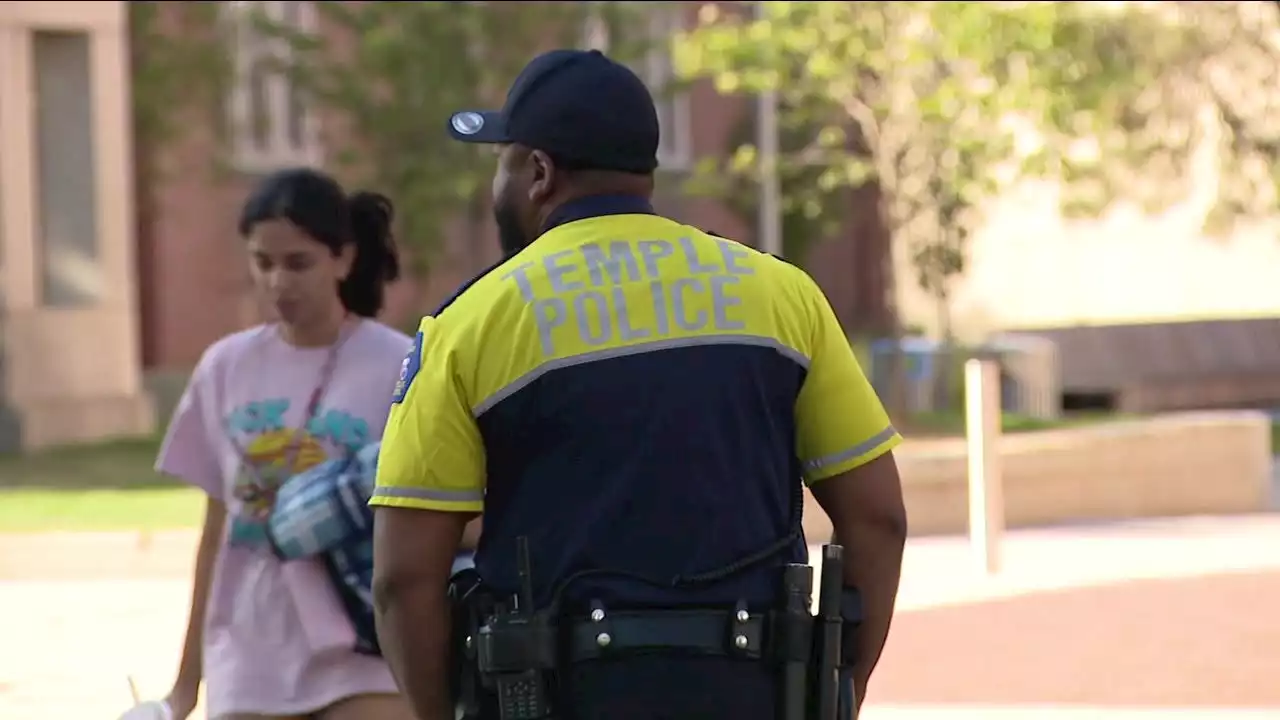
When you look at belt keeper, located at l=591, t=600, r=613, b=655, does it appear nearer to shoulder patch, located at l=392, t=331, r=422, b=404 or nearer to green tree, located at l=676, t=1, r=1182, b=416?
shoulder patch, located at l=392, t=331, r=422, b=404

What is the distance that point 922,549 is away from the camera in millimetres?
14266

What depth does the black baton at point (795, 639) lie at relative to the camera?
3.19 metres

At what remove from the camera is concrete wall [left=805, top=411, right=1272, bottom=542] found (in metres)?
15.1

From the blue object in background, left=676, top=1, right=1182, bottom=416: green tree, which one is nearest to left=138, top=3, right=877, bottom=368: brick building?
the blue object in background

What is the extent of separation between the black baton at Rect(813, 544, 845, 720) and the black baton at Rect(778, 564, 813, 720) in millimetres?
44

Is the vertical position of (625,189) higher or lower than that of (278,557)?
higher

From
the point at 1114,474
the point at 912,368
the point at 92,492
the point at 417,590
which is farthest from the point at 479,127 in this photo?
the point at 912,368

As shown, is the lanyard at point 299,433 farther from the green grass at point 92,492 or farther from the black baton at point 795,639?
the green grass at point 92,492

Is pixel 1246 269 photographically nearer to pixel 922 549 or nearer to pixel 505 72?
pixel 505 72

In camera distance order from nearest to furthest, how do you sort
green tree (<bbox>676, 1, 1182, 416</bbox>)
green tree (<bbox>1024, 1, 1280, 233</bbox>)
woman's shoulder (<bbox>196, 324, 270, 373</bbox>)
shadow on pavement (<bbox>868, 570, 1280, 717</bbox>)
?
woman's shoulder (<bbox>196, 324, 270, 373</bbox>) < shadow on pavement (<bbox>868, 570, 1280, 717</bbox>) < green tree (<bbox>676, 1, 1182, 416</bbox>) < green tree (<bbox>1024, 1, 1280, 233</bbox>)

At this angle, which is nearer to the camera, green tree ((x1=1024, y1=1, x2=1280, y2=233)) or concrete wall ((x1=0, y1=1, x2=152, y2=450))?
concrete wall ((x1=0, y1=1, x2=152, y2=450))

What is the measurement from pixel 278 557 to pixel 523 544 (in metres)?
1.65

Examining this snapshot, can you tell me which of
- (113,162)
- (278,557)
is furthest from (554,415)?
(113,162)

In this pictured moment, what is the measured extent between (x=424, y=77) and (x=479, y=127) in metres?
20.3
